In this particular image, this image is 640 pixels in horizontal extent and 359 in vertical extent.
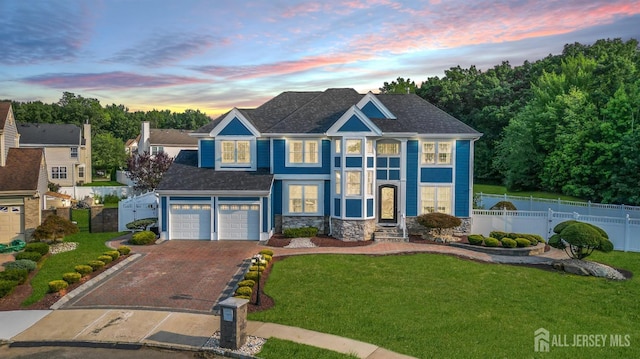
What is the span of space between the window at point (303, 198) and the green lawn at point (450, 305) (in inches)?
267

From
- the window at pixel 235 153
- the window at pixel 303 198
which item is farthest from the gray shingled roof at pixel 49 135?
the window at pixel 303 198

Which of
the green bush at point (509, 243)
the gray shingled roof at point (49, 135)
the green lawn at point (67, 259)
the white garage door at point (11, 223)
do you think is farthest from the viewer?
the gray shingled roof at point (49, 135)

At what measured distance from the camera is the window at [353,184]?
85.1 feet

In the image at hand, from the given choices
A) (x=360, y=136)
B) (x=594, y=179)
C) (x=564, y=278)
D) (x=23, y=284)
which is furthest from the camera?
(x=594, y=179)

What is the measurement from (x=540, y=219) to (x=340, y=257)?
12945 mm

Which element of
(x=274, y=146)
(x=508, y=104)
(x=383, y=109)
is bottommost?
(x=274, y=146)

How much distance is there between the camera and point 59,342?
12.0 meters

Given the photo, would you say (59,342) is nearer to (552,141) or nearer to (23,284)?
(23,284)

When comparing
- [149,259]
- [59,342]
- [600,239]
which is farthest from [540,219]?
[59,342]

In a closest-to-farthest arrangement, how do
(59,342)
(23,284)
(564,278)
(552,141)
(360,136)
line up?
(59,342) < (23,284) < (564,278) < (360,136) < (552,141)

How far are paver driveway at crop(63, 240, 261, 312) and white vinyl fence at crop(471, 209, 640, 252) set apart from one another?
45.6 feet

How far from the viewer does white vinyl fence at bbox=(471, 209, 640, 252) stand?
2356 cm

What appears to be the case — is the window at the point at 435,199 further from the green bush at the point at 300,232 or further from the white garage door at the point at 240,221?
the white garage door at the point at 240,221

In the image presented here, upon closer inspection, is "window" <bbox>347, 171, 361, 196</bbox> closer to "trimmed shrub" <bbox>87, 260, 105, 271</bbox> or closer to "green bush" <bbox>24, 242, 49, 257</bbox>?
"trimmed shrub" <bbox>87, 260, 105, 271</bbox>
